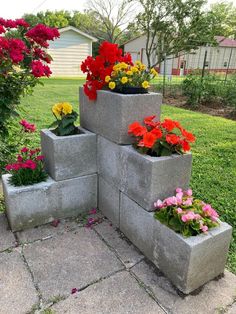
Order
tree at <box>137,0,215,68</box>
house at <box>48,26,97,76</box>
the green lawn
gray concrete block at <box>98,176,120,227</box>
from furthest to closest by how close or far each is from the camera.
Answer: house at <box>48,26,97,76</box>, tree at <box>137,0,215,68</box>, the green lawn, gray concrete block at <box>98,176,120,227</box>

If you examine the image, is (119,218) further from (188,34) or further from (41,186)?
(188,34)

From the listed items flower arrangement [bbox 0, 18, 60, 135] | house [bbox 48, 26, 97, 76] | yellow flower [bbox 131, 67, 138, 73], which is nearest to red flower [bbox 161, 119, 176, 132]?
yellow flower [bbox 131, 67, 138, 73]

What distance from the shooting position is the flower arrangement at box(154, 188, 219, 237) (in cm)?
158

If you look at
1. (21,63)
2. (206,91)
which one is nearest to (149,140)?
(21,63)

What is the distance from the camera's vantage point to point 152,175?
1.75 metres

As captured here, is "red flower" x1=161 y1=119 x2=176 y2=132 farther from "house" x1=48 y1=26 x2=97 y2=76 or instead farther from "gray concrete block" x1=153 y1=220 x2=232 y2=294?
"house" x1=48 y1=26 x2=97 y2=76

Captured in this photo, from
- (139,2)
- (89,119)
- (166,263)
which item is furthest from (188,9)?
(166,263)

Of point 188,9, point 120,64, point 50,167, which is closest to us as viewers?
point 120,64

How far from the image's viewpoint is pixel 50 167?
2.32 meters

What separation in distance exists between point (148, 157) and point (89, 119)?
84 centimetres

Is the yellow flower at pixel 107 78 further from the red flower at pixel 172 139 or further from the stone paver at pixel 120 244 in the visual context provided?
the stone paver at pixel 120 244

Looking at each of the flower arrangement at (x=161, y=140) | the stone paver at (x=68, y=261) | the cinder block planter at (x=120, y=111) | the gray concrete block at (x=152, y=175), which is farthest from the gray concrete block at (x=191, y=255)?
the cinder block planter at (x=120, y=111)

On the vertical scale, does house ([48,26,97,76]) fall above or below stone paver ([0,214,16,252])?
above

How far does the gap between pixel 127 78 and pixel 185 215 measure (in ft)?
3.57
